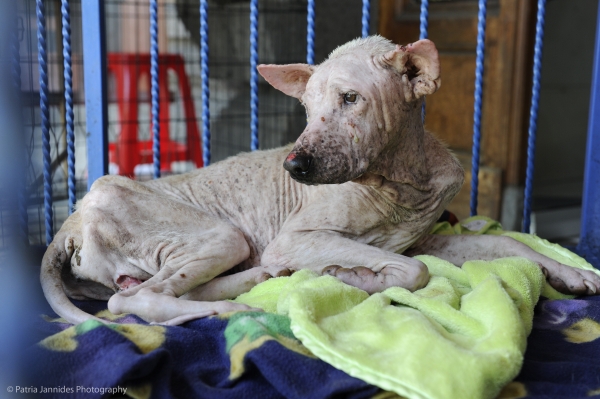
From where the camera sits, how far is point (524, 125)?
16.5 feet

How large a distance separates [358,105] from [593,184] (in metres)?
1.53

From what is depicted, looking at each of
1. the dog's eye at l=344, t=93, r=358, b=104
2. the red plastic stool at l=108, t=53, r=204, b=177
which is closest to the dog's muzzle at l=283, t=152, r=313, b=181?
the dog's eye at l=344, t=93, r=358, b=104

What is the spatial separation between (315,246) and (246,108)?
13.4 ft

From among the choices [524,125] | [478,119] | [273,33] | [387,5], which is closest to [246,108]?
[273,33]

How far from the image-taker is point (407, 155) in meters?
2.47

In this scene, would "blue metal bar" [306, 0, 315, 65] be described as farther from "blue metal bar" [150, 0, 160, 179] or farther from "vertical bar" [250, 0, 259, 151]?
"blue metal bar" [150, 0, 160, 179]

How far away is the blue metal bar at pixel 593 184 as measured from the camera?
3125 millimetres

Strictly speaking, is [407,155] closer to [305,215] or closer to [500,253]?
[305,215]

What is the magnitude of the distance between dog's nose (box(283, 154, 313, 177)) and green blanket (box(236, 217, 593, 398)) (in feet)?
1.20

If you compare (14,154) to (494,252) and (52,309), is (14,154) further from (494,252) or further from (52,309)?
(494,252)

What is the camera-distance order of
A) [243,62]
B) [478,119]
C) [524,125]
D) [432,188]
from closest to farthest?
[432,188]
[478,119]
[524,125]
[243,62]

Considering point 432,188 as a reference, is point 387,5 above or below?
above

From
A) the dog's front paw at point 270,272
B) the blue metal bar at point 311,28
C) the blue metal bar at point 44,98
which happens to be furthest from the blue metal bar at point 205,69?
the dog's front paw at point 270,272

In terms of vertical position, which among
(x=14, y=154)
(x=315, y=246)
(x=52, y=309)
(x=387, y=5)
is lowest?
(x=52, y=309)
